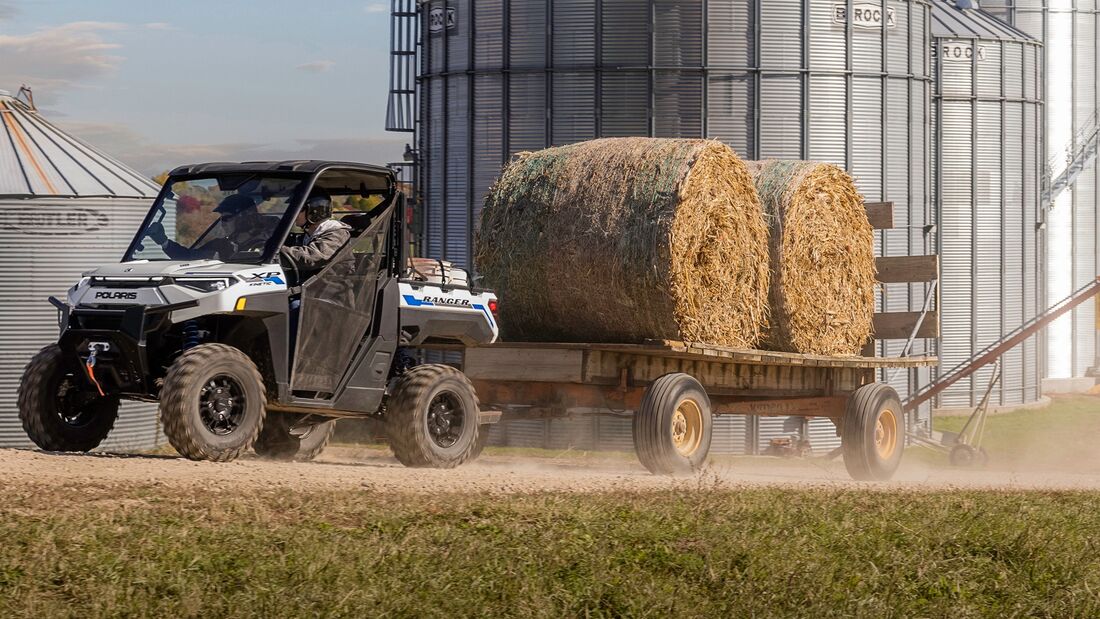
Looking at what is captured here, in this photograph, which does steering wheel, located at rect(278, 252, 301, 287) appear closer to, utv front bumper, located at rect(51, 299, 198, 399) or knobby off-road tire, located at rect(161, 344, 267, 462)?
knobby off-road tire, located at rect(161, 344, 267, 462)

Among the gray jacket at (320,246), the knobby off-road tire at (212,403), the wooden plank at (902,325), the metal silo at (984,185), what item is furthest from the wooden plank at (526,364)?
the metal silo at (984,185)

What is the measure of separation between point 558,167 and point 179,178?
3999 mm

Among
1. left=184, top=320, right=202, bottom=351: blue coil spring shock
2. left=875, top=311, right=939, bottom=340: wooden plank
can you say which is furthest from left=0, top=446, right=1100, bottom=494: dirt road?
left=875, top=311, right=939, bottom=340: wooden plank

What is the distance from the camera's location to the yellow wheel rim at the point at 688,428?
1405 centimetres

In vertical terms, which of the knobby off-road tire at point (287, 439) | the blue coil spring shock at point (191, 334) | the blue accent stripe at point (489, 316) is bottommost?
the knobby off-road tire at point (287, 439)

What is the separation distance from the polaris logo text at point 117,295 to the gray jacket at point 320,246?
127 cm

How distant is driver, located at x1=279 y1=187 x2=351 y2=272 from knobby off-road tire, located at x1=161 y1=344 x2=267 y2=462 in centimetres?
101

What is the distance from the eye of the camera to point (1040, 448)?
2797 centimetres

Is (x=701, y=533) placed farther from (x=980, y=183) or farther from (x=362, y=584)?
(x=980, y=183)

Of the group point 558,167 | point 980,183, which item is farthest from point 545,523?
point 980,183

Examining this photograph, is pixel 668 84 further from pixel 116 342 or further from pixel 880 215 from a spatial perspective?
pixel 116 342

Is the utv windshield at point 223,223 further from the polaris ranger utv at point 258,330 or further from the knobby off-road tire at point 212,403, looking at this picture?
the knobby off-road tire at point 212,403

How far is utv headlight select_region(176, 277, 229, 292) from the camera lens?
36.2ft

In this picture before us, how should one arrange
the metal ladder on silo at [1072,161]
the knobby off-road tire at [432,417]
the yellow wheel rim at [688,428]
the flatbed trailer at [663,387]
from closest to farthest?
the knobby off-road tire at [432,417] → the flatbed trailer at [663,387] → the yellow wheel rim at [688,428] → the metal ladder on silo at [1072,161]
